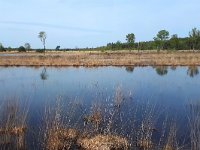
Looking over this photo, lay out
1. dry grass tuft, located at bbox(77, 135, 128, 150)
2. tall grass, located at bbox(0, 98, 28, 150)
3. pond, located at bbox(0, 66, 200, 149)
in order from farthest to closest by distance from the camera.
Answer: pond, located at bbox(0, 66, 200, 149)
tall grass, located at bbox(0, 98, 28, 150)
dry grass tuft, located at bbox(77, 135, 128, 150)

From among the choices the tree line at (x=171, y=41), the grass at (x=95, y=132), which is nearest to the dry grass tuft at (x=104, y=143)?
the grass at (x=95, y=132)

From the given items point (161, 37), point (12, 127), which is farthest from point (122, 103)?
point (161, 37)

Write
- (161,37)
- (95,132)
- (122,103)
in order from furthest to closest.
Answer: (161,37)
(122,103)
(95,132)

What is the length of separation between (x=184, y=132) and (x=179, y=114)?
9.25ft

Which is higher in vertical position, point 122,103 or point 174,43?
point 174,43

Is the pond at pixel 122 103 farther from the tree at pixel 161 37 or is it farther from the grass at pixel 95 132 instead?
the tree at pixel 161 37

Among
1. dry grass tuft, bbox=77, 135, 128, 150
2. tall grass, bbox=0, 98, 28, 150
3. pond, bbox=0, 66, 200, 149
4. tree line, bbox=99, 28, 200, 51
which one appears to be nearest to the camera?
dry grass tuft, bbox=77, 135, 128, 150

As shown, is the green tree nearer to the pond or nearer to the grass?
the pond

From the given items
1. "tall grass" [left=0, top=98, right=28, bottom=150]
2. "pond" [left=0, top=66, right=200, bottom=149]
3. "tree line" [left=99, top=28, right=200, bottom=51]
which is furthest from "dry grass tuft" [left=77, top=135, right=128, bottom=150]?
"tree line" [left=99, top=28, right=200, bottom=51]

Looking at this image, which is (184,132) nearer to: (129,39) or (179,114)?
(179,114)

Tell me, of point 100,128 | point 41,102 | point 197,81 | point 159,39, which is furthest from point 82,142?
point 159,39

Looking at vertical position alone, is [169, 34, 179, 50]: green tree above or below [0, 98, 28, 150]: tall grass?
above

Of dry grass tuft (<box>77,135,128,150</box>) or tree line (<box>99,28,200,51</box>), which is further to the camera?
tree line (<box>99,28,200,51</box>)

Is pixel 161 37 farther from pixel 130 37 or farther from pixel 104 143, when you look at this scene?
pixel 104 143
